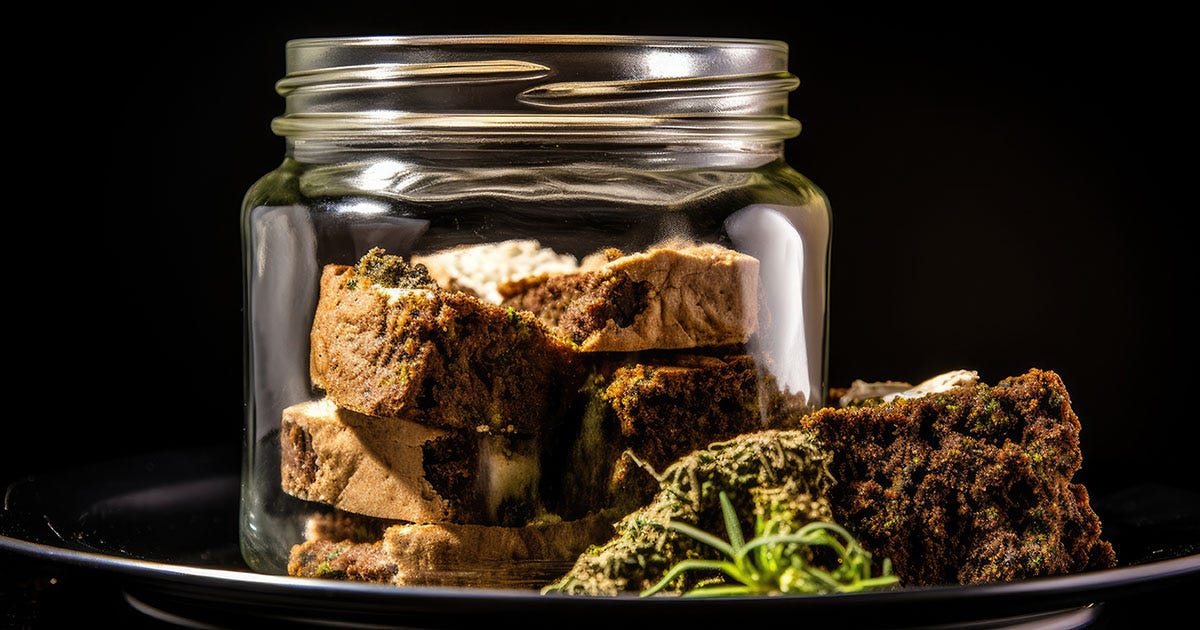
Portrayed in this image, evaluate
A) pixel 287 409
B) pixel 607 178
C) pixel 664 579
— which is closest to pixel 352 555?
pixel 287 409

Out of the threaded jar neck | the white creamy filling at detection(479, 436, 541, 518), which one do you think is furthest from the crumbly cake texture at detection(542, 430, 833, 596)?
the threaded jar neck

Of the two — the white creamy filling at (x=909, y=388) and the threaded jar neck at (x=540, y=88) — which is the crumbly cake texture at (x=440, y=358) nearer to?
the threaded jar neck at (x=540, y=88)

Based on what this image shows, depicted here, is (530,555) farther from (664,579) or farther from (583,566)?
(664,579)

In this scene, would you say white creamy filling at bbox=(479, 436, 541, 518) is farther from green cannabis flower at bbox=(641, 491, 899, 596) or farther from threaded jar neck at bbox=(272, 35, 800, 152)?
threaded jar neck at bbox=(272, 35, 800, 152)

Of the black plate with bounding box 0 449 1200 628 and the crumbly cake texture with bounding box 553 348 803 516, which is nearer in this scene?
the black plate with bounding box 0 449 1200 628

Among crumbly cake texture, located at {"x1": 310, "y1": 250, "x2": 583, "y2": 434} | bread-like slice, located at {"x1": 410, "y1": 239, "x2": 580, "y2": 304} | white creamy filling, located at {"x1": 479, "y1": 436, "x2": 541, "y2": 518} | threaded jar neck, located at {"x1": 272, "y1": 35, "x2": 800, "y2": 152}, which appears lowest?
white creamy filling, located at {"x1": 479, "y1": 436, "x2": 541, "y2": 518}

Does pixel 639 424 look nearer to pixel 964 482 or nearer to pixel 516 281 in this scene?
pixel 516 281

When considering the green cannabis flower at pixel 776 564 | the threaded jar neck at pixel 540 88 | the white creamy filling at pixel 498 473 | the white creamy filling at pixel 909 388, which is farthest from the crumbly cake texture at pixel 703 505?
the threaded jar neck at pixel 540 88
